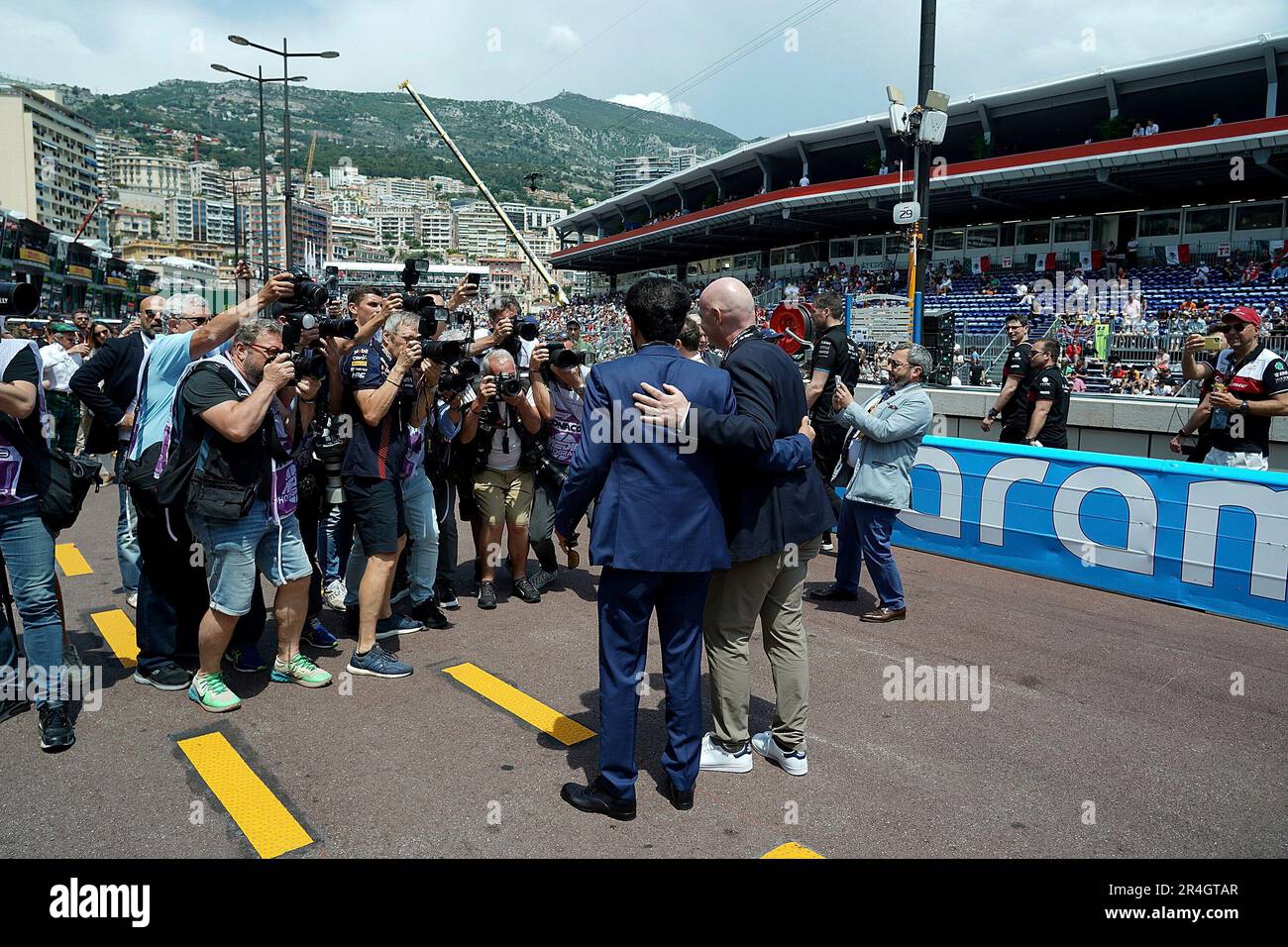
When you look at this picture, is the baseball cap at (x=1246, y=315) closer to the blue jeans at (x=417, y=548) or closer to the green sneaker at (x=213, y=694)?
the blue jeans at (x=417, y=548)

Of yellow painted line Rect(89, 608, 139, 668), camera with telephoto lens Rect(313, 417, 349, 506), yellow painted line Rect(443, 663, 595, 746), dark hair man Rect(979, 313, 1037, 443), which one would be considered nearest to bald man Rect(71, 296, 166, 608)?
yellow painted line Rect(89, 608, 139, 668)

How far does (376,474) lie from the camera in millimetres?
4680

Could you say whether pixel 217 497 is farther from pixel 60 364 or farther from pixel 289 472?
pixel 60 364

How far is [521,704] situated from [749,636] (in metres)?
1.36

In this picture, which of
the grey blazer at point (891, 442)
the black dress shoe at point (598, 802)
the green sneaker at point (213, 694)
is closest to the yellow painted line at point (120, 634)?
the green sneaker at point (213, 694)

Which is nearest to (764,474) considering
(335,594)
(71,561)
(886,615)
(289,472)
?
(289,472)

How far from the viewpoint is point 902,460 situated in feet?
18.6

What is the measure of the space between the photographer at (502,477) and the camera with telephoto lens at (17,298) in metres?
2.55

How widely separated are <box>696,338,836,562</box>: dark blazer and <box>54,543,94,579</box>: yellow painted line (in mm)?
5821

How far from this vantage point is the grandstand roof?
2369 centimetres

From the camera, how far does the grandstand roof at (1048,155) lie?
2369 cm
